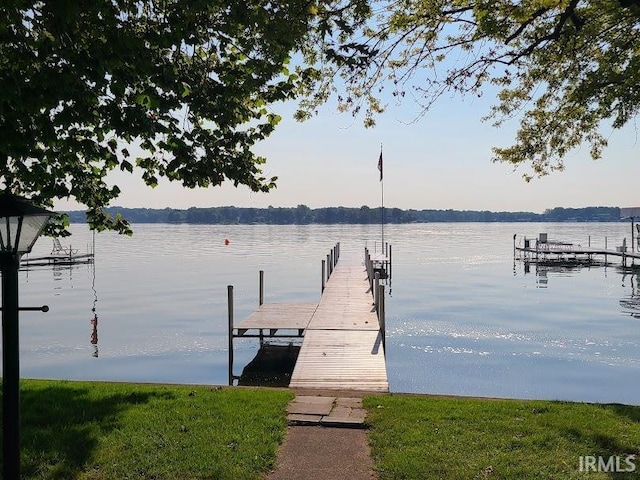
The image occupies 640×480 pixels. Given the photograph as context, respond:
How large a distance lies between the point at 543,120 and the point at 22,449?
12790 mm

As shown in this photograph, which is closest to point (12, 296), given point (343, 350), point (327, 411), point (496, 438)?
point (327, 411)

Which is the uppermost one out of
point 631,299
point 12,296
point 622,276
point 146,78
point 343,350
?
point 146,78

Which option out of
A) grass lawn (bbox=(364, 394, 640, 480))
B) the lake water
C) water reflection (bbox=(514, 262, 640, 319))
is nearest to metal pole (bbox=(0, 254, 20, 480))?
A: grass lawn (bbox=(364, 394, 640, 480))

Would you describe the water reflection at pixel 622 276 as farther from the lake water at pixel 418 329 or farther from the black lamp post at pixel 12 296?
the black lamp post at pixel 12 296

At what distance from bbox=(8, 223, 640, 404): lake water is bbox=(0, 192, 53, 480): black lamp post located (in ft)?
41.7

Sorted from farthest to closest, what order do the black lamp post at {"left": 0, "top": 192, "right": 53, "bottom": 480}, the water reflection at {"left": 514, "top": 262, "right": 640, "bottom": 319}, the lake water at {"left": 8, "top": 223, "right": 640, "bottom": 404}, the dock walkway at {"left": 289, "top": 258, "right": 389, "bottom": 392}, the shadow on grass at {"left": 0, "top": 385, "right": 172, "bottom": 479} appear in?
1. the water reflection at {"left": 514, "top": 262, "right": 640, "bottom": 319}
2. the lake water at {"left": 8, "top": 223, "right": 640, "bottom": 404}
3. the dock walkway at {"left": 289, "top": 258, "right": 389, "bottom": 392}
4. the shadow on grass at {"left": 0, "top": 385, "right": 172, "bottom": 479}
5. the black lamp post at {"left": 0, "top": 192, "right": 53, "bottom": 480}

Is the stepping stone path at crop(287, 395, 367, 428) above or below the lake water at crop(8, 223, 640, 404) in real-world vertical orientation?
above

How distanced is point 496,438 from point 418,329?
61.7 ft

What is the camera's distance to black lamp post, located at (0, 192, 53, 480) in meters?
4.84

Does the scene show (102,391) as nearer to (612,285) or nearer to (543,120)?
(543,120)

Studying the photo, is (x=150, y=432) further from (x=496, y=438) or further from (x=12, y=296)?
Answer: (x=496, y=438)

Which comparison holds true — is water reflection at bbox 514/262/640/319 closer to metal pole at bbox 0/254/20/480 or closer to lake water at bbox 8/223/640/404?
lake water at bbox 8/223/640/404

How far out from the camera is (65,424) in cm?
783

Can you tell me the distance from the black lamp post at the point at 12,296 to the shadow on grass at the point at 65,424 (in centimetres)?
140
